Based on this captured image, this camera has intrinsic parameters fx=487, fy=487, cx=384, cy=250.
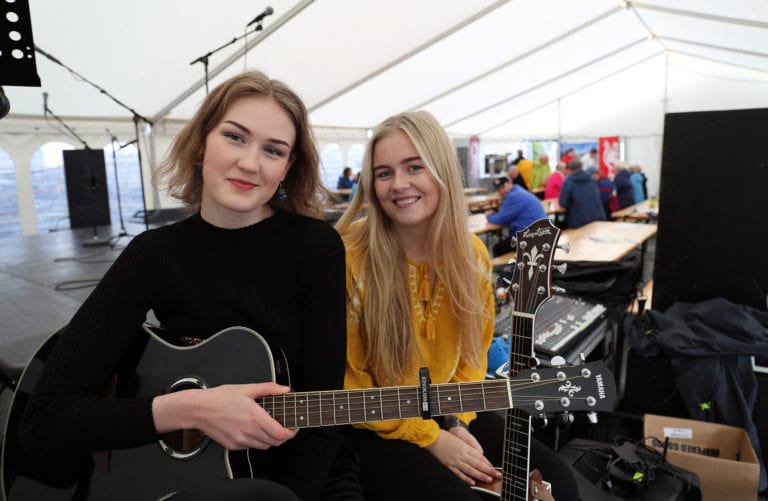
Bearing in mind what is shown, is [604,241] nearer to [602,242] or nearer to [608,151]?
[602,242]

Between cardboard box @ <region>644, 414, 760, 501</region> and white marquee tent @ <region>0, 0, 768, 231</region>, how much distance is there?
9.51 feet

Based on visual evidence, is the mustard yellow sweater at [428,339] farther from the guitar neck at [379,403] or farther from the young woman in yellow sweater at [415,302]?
the guitar neck at [379,403]

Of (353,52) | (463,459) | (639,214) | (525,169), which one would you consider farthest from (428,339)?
(525,169)

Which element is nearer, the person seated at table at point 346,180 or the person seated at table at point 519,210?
the person seated at table at point 519,210

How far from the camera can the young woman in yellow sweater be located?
1451 mm

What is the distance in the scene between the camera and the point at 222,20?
5.37m

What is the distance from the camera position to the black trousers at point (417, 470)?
4.37ft

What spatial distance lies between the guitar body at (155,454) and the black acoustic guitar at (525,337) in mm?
604

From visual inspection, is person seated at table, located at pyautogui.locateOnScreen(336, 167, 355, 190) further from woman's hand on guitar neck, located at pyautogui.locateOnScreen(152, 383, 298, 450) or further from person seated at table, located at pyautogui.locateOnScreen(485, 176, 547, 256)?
woman's hand on guitar neck, located at pyautogui.locateOnScreen(152, 383, 298, 450)

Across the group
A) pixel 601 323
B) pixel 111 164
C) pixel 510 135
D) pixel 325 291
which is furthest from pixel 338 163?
pixel 325 291

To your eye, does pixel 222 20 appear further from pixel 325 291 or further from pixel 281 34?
pixel 325 291

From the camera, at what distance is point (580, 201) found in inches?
237

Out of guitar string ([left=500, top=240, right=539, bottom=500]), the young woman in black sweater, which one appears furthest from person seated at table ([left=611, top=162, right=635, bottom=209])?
the young woman in black sweater

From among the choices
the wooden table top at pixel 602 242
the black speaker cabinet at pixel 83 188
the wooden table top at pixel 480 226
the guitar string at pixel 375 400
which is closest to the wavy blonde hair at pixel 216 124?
the guitar string at pixel 375 400
